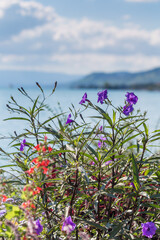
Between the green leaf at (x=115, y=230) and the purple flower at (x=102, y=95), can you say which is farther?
the purple flower at (x=102, y=95)

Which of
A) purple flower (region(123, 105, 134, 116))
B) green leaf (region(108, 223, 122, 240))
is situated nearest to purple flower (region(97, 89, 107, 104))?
purple flower (region(123, 105, 134, 116))

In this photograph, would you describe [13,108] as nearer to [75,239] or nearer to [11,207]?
[11,207]

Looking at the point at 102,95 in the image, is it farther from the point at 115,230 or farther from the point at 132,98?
the point at 115,230

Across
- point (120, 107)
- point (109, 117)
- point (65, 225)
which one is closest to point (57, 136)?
point (109, 117)

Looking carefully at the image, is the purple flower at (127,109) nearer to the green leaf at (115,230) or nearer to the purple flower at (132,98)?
the purple flower at (132,98)

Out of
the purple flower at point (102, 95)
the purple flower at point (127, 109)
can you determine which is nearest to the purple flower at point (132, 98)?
the purple flower at point (127, 109)

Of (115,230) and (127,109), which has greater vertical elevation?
(127,109)

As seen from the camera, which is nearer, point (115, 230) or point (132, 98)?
point (115, 230)

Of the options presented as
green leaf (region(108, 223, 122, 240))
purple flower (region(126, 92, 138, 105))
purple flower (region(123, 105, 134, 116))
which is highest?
purple flower (region(126, 92, 138, 105))

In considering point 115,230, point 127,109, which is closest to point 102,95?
point 127,109

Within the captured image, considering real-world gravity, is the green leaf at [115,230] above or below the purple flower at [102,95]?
below

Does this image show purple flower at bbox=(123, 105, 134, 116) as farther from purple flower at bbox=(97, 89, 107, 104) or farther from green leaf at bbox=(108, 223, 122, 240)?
green leaf at bbox=(108, 223, 122, 240)

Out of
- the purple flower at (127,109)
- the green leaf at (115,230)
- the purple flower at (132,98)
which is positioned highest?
the purple flower at (132,98)

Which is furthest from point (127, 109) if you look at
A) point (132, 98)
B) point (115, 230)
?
point (115, 230)
